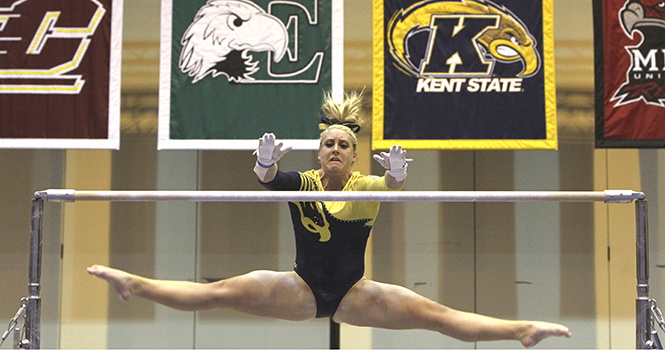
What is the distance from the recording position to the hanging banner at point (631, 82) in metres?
5.32

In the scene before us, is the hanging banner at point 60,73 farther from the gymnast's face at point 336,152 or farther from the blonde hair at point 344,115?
the gymnast's face at point 336,152

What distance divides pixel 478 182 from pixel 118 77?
11.8 feet

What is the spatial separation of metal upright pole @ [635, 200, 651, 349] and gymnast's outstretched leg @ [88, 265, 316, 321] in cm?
167

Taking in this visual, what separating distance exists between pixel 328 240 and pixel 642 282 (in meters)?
1.64

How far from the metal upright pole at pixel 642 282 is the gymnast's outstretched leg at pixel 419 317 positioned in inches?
19.9

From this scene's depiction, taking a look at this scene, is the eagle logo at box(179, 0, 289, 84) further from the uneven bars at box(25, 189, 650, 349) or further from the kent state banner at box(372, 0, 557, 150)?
the uneven bars at box(25, 189, 650, 349)

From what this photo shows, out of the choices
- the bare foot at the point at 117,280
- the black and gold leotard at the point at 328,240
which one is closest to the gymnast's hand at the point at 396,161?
the black and gold leotard at the point at 328,240

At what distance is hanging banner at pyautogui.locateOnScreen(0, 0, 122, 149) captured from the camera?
5.34m

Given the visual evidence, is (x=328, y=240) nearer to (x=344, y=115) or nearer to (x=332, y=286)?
(x=332, y=286)

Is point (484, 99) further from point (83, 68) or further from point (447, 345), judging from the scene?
point (83, 68)

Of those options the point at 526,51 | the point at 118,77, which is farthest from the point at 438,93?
the point at 118,77

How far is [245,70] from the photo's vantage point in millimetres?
5359

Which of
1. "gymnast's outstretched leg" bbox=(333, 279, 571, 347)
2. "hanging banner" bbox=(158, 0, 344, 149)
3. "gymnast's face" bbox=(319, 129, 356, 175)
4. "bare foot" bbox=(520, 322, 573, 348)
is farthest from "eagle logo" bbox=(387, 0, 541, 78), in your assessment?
"bare foot" bbox=(520, 322, 573, 348)

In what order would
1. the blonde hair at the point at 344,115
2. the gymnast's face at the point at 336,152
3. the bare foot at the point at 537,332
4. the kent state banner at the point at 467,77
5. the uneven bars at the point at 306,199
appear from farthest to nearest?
the kent state banner at the point at 467,77 → the blonde hair at the point at 344,115 → the gymnast's face at the point at 336,152 → the uneven bars at the point at 306,199 → the bare foot at the point at 537,332
